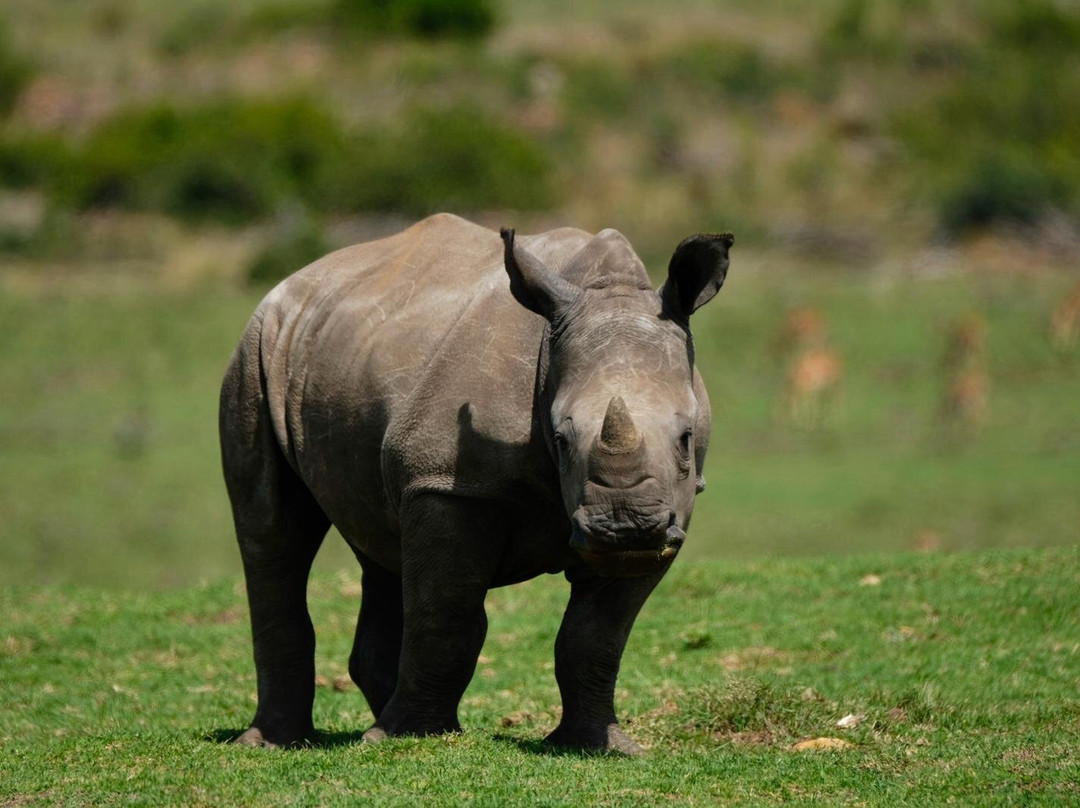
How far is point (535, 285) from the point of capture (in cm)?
756

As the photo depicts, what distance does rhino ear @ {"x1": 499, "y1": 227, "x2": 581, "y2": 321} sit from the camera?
24.8 ft

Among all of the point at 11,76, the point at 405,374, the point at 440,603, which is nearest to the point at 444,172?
the point at 11,76

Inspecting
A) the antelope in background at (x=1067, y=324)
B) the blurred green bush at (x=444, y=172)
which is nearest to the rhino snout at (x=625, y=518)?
the antelope in background at (x=1067, y=324)

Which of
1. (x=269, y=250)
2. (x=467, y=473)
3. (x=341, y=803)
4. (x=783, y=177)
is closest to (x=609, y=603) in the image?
(x=467, y=473)

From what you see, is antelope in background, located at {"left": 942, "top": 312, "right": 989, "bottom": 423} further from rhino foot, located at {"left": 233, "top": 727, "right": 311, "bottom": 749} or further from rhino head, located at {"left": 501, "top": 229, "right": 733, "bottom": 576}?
rhino head, located at {"left": 501, "top": 229, "right": 733, "bottom": 576}

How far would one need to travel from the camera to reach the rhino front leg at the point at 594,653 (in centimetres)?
798

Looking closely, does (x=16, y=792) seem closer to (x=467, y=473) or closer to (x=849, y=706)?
(x=467, y=473)

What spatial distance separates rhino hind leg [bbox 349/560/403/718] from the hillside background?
6305mm

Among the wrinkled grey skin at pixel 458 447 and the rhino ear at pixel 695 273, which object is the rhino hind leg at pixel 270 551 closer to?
the wrinkled grey skin at pixel 458 447

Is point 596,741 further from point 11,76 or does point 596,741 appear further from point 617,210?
point 11,76

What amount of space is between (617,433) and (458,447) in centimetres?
112

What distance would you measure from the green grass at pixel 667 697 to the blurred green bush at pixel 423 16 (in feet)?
182

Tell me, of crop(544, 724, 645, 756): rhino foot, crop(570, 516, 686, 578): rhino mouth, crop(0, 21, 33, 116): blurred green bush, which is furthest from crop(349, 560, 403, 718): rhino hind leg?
crop(0, 21, 33, 116): blurred green bush

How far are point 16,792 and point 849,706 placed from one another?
3.92 metres
